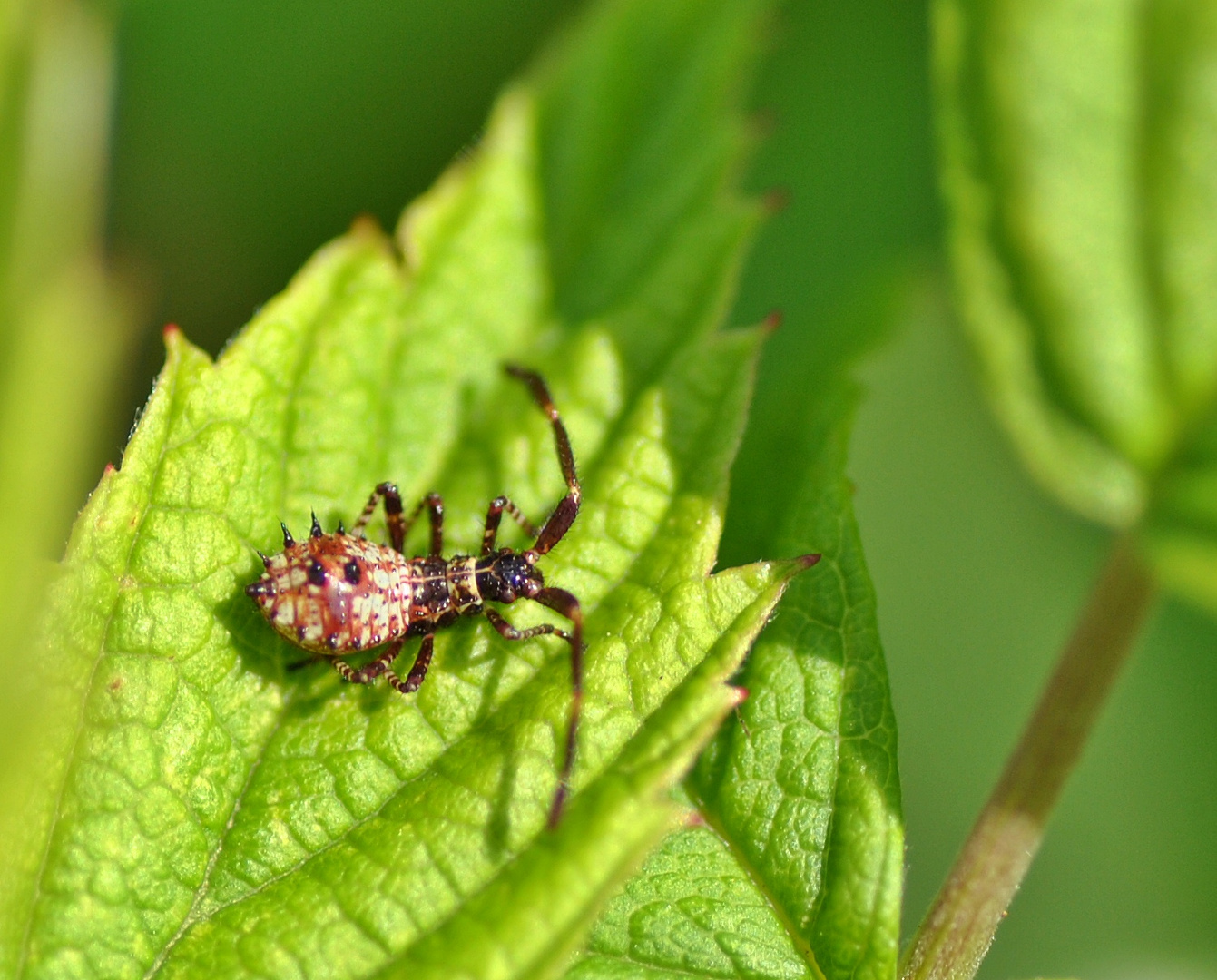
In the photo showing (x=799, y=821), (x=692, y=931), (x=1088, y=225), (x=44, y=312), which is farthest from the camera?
(x=1088, y=225)

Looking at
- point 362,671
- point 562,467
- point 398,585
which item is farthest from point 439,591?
point 562,467

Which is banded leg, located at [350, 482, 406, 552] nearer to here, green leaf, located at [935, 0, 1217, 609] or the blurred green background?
the blurred green background

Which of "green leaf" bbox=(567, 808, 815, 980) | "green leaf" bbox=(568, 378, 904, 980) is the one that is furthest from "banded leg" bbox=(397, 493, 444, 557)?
"green leaf" bbox=(567, 808, 815, 980)

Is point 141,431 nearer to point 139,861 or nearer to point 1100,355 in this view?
point 139,861

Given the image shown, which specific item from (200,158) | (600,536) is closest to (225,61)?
(200,158)

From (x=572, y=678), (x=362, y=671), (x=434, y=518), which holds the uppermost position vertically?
(x=434, y=518)

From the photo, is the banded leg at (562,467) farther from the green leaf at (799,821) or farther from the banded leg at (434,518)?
the green leaf at (799,821)

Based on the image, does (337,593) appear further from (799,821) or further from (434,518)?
(799,821)
